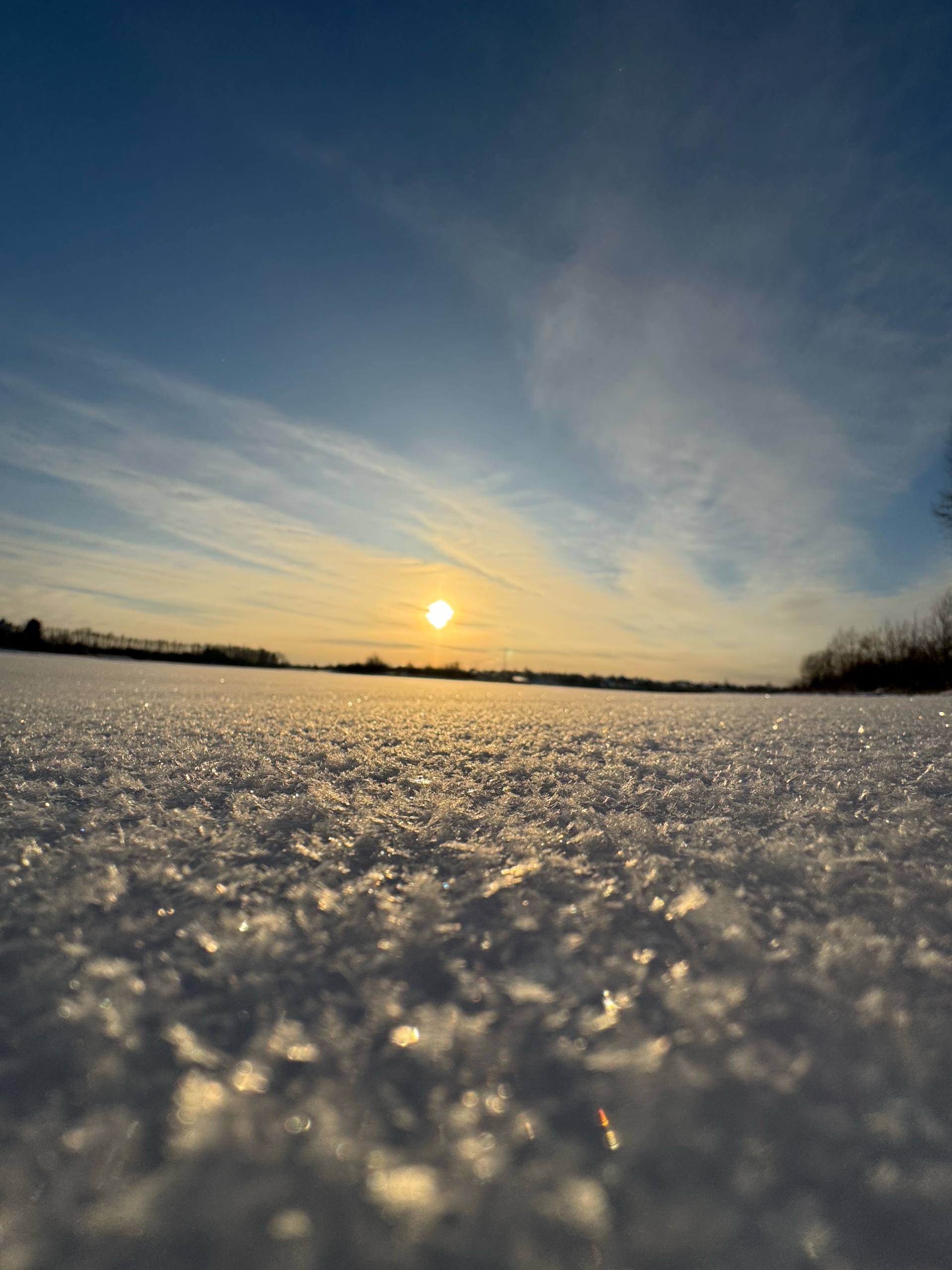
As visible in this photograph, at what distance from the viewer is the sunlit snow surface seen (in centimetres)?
37

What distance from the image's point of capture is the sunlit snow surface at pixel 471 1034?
0.37 metres

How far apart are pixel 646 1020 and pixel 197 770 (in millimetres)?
1133

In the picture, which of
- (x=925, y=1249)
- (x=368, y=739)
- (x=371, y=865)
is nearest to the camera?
(x=925, y=1249)

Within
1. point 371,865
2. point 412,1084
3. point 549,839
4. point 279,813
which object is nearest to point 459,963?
point 412,1084

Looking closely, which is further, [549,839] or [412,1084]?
[549,839]

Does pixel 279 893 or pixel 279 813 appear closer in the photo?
pixel 279 893

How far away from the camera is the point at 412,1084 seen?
0.46 meters

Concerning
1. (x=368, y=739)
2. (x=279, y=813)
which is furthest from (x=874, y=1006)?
(x=368, y=739)

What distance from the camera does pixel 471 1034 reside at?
0.52 meters

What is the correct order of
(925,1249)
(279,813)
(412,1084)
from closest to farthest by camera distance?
1. (925,1249)
2. (412,1084)
3. (279,813)

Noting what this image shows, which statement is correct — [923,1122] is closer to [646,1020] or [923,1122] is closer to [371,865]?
[646,1020]

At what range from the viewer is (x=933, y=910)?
75cm

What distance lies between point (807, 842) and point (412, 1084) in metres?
0.76

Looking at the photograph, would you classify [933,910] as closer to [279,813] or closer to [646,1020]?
[646,1020]
